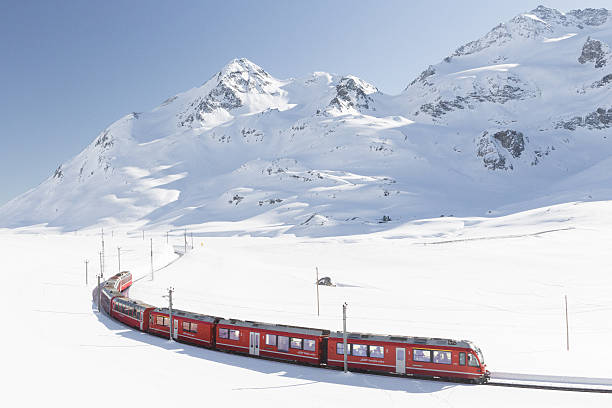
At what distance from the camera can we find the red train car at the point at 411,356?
21.0m

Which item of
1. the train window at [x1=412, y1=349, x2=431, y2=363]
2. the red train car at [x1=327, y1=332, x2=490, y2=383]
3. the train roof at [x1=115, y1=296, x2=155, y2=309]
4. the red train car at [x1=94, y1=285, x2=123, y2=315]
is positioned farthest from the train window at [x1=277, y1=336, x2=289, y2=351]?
the red train car at [x1=94, y1=285, x2=123, y2=315]

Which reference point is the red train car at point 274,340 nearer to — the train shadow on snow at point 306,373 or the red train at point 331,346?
the red train at point 331,346

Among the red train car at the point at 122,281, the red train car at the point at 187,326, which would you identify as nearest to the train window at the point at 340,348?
the red train car at the point at 187,326

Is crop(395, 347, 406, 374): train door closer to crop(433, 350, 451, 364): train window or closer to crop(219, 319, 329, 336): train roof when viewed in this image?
crop(433, 350, 451, 364): train window

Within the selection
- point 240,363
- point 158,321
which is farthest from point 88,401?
point 158,321

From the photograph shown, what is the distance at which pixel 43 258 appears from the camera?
64.4 m

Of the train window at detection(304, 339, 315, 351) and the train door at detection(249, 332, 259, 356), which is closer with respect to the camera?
the train window at detection(304, 339, 315, 351)

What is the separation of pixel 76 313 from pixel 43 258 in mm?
35889

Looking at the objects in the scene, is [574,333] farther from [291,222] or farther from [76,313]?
[291,222]

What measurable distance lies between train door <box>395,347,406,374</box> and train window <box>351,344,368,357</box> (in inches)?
67.3

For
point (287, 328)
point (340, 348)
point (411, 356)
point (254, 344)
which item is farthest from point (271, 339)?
point (411, 356)

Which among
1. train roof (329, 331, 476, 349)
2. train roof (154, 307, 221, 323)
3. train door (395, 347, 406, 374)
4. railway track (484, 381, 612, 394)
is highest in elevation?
train roof (154, 307, 221, 323)

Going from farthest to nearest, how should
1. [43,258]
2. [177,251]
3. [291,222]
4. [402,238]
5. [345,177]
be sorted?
[345,177]
[291,222]
[402,238]
[177,251]
[43,258]

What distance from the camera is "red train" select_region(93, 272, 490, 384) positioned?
21234mm
